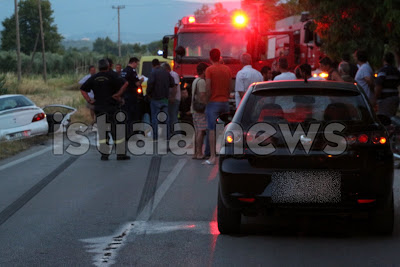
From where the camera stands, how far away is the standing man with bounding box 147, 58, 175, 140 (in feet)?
53.2

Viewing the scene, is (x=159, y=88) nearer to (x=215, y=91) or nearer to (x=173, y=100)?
(x=173, y=100)

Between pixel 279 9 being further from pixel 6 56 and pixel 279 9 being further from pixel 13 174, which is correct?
pixel 13 174

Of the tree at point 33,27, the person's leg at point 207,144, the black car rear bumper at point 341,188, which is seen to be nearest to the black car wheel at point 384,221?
the black car rear bumper at point 341,188

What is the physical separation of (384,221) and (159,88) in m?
9.58

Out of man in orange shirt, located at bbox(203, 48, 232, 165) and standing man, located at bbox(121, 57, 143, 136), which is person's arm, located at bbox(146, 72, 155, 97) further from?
man in orange shirt, located at bbox(203, 48, 232, 165)

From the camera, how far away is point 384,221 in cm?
714

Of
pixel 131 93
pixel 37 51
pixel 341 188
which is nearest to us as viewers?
pixel 341 188

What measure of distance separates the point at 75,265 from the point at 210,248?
1.20 meters

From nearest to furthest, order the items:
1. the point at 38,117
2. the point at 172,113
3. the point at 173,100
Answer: the point at 173,100
the point at 172,113
the point at 38,117

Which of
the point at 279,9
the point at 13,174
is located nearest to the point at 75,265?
the point at 13,174

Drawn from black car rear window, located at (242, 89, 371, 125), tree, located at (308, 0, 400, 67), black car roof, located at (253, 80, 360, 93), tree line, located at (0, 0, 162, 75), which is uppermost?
tree, located at (308, 0, 400, 67)

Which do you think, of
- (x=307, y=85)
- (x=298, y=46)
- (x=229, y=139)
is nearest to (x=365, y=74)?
(x=307, y=85)

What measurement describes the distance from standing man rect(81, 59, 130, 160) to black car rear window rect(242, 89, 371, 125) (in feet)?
21.8

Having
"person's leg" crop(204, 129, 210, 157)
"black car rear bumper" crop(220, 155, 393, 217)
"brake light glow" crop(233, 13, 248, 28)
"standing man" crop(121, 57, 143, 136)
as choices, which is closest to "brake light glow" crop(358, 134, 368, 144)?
"black car rear bumper" crop(220, 155, 393, 217)
